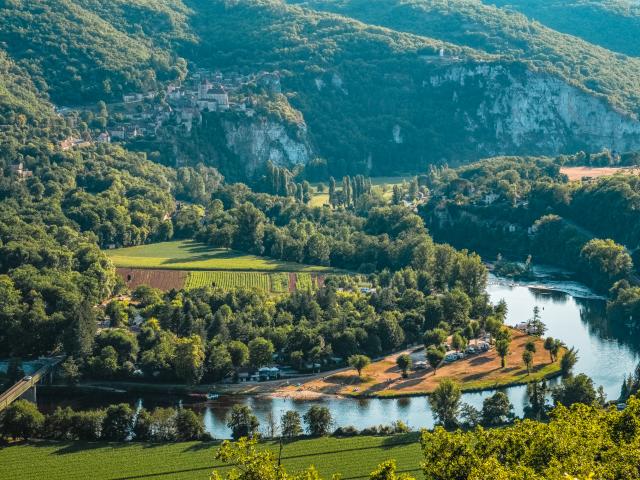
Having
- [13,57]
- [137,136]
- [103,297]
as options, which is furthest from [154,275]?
[13,57]

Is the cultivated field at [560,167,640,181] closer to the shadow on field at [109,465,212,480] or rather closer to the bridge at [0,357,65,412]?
the bridge at [0,357,65,412]

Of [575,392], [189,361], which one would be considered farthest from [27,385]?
[575,392]

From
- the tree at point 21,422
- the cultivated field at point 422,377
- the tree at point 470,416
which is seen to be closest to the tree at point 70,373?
the tree at point 21,422

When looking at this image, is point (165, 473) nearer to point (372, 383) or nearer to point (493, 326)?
point (372, 383)

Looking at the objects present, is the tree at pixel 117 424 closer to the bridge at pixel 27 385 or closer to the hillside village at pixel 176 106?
the bridge at pixel 27 385

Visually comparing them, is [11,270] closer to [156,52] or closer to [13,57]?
[13,57]

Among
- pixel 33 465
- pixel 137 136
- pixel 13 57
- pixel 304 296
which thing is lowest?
pixel 33 465

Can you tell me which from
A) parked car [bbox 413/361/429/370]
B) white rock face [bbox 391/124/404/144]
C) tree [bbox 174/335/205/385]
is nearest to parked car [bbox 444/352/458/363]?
parked car [bbox 413/361/429/370]
